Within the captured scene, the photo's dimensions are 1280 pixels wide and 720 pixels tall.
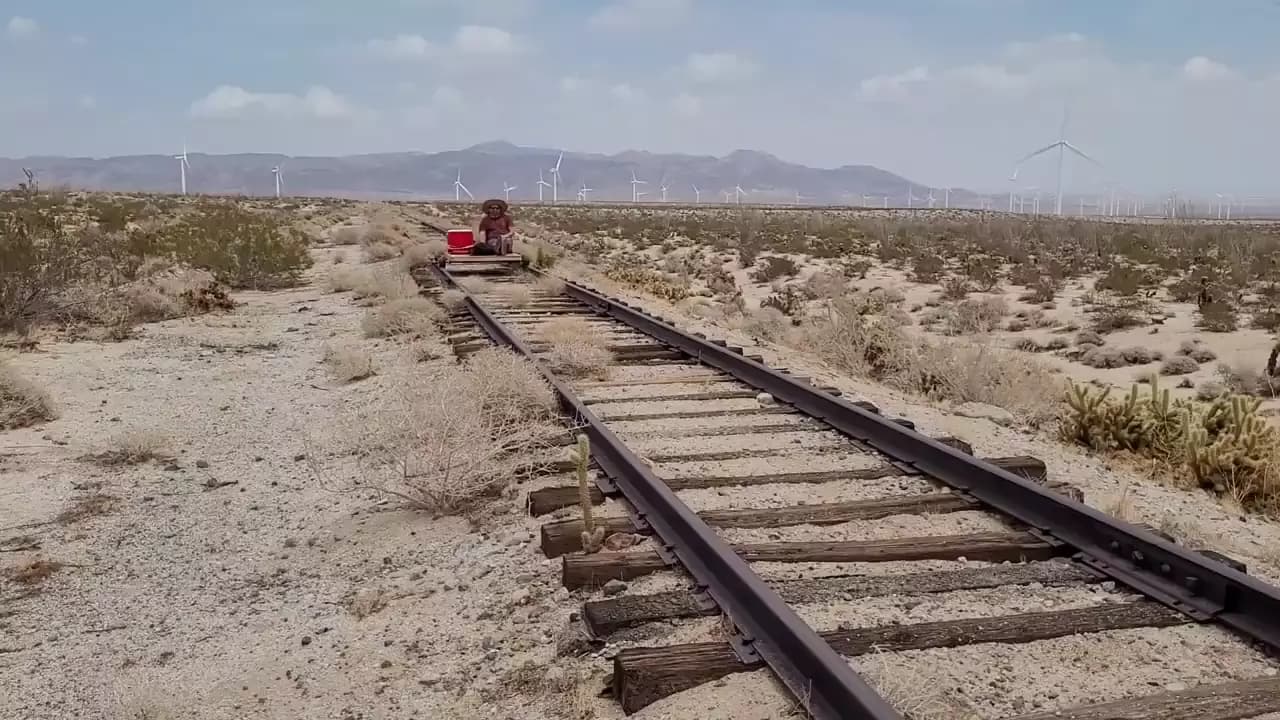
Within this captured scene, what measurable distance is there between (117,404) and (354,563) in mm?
5596

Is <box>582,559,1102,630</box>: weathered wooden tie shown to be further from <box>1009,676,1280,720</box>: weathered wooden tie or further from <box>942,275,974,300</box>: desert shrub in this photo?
<box>942,275,974,300</box>: desert shrub

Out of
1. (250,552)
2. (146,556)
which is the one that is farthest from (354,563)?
(146,556)

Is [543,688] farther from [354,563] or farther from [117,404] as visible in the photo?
[117,404]

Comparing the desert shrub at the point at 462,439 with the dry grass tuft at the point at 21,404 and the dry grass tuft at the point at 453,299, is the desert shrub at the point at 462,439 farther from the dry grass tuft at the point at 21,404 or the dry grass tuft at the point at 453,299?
the dry grass tuft at the point at 453,299

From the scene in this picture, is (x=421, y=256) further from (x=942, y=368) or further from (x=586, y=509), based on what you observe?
(x=586, y=509)

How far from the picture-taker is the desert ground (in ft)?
13.4

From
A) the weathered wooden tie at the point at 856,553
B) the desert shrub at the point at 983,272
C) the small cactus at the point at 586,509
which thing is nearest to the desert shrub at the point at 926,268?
the desert shrub at the point at 983,272

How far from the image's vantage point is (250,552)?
5.93 metres

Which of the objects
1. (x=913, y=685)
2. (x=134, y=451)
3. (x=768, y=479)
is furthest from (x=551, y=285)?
(x=913, y=685)

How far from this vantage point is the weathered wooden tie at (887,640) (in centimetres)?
367

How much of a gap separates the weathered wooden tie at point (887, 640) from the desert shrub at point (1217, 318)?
14207 mm

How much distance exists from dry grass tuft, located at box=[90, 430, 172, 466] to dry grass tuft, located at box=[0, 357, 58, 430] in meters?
1.39

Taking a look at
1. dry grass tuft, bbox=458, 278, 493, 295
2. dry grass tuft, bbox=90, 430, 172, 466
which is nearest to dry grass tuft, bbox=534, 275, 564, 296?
dry grass tuft, bbox=458, 278, 493, 295

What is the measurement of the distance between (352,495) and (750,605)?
355cm
